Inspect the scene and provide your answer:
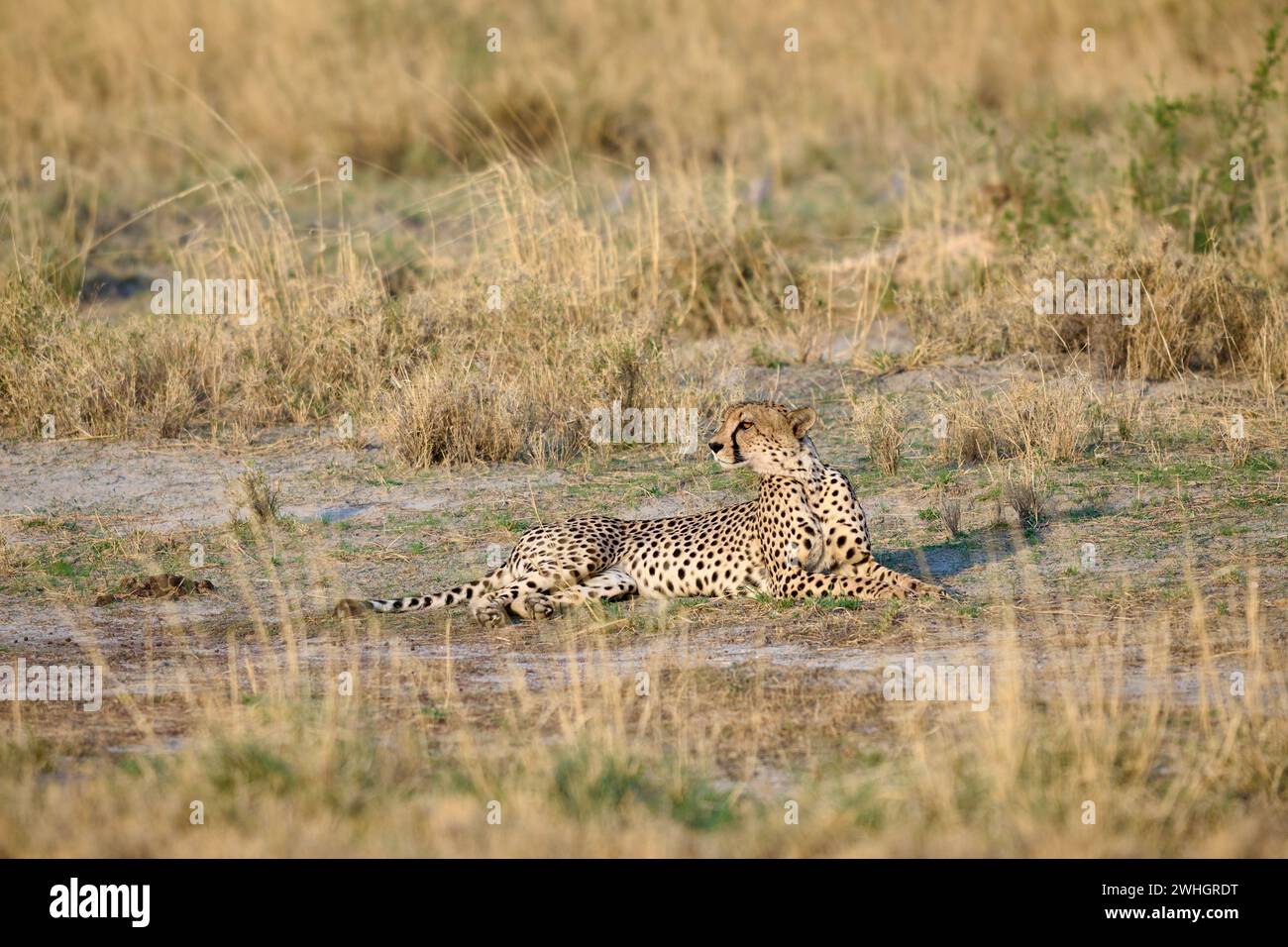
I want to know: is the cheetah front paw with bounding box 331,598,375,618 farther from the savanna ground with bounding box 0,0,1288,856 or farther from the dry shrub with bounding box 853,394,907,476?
the dry shrub with bounding box 853,394,907,476

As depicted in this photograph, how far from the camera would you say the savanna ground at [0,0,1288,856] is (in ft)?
16.5

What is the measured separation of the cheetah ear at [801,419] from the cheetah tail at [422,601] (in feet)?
4.50


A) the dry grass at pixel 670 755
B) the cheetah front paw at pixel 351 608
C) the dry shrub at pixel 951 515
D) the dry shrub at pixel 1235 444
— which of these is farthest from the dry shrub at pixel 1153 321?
the cheetah front paw at pixel 351 608

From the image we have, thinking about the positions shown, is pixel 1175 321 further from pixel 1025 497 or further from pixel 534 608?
pixel 534 608

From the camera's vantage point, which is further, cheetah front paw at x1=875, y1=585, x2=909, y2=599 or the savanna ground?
cheetah front paw at x1=875, y1=585, x2=909, y2=599

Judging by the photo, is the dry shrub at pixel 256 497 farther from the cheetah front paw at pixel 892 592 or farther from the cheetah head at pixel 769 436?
the cheetah front paw at pixel 892 592

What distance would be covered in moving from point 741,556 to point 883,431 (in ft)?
6.64

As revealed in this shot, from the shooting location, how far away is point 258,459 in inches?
393

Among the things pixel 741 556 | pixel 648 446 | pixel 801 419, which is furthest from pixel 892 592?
pixel 648 446

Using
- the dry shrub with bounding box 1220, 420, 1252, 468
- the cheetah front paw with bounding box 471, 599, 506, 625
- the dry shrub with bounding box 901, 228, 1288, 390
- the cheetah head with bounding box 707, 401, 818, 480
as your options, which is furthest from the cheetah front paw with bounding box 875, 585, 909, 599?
the dry shrub with bounding box 901, 228, 1288, 390

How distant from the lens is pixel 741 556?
745 centimetres

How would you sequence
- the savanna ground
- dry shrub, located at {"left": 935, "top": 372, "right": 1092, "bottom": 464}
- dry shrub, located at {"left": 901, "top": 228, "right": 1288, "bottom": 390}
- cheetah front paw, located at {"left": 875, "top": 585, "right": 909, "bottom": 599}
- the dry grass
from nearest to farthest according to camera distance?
the dry grass
the savanna ground
cheetah front paw, located at {"left": 875, "top": 585, "right": 909, "bottom": 599}
dry shrub, located at {"left": 935, "top": 372, "right": 1092, "bottom": 464}
dry shrub, located at {"left": 901, "top": 228, "right": 1288, "bottom": 390}

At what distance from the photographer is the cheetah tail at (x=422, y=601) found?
7285mm
